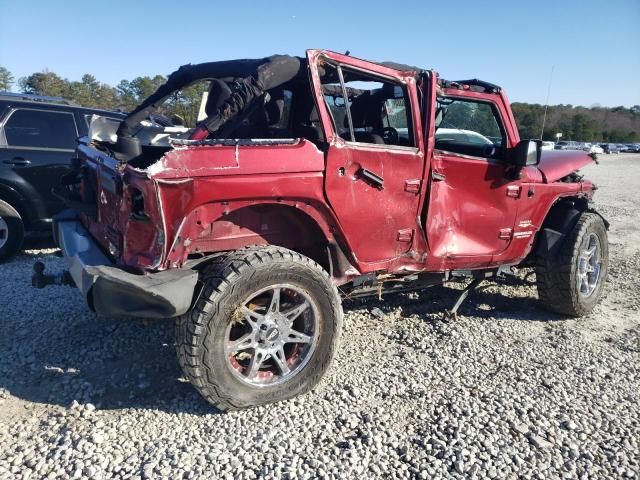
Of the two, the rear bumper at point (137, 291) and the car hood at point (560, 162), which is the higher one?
the car hood at point (560, 162)

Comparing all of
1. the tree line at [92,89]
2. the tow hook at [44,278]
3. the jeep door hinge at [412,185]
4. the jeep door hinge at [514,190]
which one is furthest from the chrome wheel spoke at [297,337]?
the tree line at [92,89]

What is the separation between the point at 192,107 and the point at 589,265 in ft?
16.8

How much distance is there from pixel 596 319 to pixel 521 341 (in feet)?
3.78

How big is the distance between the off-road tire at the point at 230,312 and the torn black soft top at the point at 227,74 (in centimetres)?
Result: 110

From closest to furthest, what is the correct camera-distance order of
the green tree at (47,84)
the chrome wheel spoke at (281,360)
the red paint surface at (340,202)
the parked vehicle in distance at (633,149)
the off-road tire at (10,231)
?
the red paint surface at (340,202) → the chrome wheel spoke at (281,360) → the off-road tire at (10,231) → the green tree at (47,84) → the parked vehicle in distance at (633,149)

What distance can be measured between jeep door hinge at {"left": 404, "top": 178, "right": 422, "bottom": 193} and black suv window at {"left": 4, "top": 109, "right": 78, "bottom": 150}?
4.62 meters

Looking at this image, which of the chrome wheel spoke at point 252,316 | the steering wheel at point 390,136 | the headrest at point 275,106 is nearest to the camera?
the chrome wheel spoke at point 252,316

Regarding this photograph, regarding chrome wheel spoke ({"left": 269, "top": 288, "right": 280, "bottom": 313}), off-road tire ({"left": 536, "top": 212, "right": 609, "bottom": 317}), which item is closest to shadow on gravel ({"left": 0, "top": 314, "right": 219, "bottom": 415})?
chrome wheel spoke ({"left": 269, "top": 288, "right": 280, "bottom": 313})

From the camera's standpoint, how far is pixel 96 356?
11.5ft

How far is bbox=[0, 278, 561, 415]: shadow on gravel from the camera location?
3.05 meters

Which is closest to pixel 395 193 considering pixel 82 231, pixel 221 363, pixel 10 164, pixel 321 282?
pixel 321 282

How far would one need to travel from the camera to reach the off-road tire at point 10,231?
557cm

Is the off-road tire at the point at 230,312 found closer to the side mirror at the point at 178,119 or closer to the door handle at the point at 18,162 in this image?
the side mirror at the point at 178,119

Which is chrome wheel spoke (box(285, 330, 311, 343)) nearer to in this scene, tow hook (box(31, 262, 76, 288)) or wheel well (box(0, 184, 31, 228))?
tow hook (box(31, 262, 76, 288))
